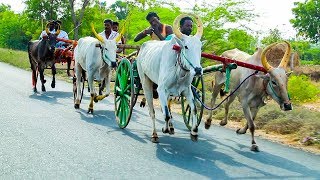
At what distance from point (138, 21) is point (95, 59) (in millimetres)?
7976

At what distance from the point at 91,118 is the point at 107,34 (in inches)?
101

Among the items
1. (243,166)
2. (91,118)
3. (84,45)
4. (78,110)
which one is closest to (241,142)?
(243,166)

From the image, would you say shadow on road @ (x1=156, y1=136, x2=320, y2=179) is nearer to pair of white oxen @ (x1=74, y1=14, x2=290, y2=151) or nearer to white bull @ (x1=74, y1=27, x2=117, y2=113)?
pair of white oxen @ (x1=74, y1=14, x2=290, y2=151)

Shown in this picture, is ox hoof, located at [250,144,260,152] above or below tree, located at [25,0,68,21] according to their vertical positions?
below

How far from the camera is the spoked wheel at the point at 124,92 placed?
29.8 ft

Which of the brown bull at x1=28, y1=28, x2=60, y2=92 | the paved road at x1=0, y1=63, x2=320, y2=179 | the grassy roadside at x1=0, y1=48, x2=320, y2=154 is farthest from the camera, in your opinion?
the brown bull at x1=28, y1=28, x2=60, y2=92

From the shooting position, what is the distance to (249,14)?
53.3ft

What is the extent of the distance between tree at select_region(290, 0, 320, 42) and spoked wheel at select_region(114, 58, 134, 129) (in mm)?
44541

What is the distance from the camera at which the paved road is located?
613 cm

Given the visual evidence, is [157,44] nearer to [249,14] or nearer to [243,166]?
[243,166]

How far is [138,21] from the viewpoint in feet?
62.6

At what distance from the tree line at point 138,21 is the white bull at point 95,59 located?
3.55 feet

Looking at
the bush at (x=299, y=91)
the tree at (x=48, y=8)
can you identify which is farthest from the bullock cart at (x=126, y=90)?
the tree at (x=48, y=8)

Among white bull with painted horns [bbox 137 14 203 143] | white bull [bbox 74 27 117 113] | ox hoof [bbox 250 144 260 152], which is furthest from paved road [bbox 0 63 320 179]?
white bull [bbox 74 27 117 113]
